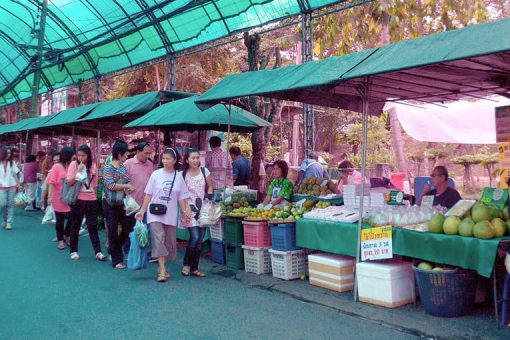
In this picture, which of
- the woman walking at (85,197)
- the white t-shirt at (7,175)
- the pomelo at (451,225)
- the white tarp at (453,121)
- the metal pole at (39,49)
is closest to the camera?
the pomelo at (451,225)

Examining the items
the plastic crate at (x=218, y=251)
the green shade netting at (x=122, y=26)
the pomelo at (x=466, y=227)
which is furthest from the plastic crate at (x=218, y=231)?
the green shade netting at (x=122, y=26)

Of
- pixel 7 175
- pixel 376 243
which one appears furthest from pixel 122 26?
pixel 376 243

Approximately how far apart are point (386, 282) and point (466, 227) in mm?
1087

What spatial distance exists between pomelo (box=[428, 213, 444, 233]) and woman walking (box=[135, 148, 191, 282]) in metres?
3.22

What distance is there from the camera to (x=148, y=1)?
15438mm

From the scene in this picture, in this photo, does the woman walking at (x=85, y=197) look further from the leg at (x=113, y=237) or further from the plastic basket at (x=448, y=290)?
the plastic basket at (x=448, y=290)

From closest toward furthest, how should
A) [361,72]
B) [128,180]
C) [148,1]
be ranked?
1. [361,72]
2. [128,180]
3. [148,1]

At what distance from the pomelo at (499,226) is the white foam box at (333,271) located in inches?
73.0

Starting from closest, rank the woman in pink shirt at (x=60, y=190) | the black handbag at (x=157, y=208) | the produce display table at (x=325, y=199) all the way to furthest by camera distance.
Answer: the black handbag at (x=157, y=208), the produce display table at (x=325, y=199), the woman in pink shirt at (x=60, y=190)

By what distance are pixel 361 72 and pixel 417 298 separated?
2669 millimetres

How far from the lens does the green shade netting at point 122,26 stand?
13.2 metres

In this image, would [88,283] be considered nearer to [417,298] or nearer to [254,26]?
[417,298]

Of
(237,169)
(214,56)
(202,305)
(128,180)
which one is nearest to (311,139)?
(237,169)

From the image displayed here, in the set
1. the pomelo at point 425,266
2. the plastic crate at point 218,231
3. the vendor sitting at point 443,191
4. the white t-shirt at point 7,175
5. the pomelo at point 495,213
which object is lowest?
the pomelo at point 425,266
